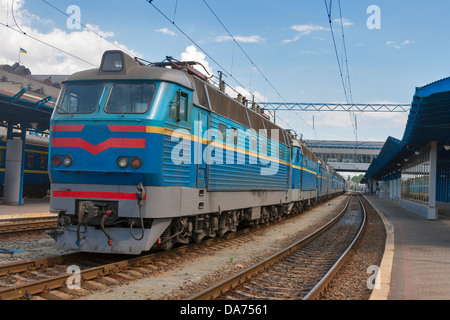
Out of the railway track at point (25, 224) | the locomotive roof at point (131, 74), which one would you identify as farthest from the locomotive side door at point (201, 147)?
the railway track at point (25, 224)

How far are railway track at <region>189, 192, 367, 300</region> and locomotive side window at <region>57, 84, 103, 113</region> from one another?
445 centimetres

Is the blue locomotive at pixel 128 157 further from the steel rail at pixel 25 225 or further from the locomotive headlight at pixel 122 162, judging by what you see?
the steel rail at pixel 25 225

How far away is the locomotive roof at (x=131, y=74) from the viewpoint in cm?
835

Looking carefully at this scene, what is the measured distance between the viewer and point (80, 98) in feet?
28.1

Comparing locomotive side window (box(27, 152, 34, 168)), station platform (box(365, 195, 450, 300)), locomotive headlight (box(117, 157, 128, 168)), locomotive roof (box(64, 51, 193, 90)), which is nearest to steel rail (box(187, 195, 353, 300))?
station platform (box(365, 195, 450, 300))

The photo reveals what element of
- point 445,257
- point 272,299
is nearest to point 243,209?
point 445,257

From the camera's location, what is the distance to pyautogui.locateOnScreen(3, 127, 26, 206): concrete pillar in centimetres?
2000

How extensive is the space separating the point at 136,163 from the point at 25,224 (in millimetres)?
8276

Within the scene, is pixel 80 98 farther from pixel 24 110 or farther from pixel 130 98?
pixel 24 110

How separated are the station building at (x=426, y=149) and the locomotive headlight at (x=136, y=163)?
9423 millimetres

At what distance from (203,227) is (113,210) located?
320 centimetres

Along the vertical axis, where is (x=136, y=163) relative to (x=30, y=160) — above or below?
below

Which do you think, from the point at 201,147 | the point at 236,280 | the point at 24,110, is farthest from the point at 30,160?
the point at 236,280

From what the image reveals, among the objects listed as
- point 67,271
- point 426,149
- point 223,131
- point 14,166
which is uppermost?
point 426,149
